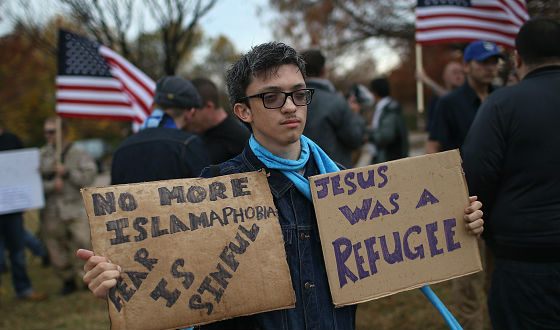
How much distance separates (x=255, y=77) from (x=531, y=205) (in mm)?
1661

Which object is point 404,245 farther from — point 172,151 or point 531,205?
point 172,151

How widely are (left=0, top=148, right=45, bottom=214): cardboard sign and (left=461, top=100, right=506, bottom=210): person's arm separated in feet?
18.0

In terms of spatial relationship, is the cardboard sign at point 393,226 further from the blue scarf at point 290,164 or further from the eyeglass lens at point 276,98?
the eyeglass lens at point 276,98

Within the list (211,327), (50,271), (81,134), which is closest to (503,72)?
(211,327)

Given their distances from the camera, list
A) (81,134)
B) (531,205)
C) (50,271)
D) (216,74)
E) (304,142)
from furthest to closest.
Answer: (216,74)
(81,134)
(50,271)
(531,205)
(304,142)

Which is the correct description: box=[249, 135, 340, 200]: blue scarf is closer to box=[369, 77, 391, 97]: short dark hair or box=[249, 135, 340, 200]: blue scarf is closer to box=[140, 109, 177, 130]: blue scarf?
box=[140, 109, 177, 130]: blue scarf

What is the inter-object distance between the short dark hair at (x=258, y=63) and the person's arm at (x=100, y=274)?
74 cm

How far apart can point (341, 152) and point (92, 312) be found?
338 centimetres

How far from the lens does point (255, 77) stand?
2.02 meters

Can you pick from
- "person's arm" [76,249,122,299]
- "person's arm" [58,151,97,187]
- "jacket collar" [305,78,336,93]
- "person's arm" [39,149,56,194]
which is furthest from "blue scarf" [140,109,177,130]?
"person's arm" [39,149,56,194]

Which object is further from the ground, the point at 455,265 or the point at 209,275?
the point at 209,275

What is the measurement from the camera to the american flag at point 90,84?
6369 millimetres

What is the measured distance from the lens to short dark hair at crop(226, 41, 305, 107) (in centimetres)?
201

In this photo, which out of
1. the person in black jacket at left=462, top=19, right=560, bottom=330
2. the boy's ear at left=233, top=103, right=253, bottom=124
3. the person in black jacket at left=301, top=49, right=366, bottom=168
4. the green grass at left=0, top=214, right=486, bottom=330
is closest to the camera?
the boy's ear at left=233, top=103, right=253, bottom=124
